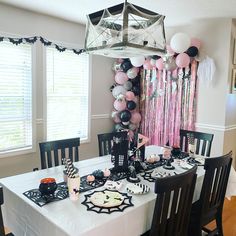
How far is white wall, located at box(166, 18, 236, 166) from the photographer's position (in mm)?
3575

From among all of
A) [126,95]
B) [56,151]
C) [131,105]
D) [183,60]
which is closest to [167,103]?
[131,105]

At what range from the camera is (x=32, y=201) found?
165 cm

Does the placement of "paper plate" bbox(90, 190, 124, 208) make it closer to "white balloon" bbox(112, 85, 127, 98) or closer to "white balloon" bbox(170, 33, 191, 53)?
"white balloon" bbox(170, 33, 191, 53)

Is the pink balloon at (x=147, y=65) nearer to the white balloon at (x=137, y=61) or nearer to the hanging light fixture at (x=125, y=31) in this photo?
the white balloon at (x=137, y=61)

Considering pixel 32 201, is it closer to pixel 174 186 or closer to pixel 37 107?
pixel 174 186

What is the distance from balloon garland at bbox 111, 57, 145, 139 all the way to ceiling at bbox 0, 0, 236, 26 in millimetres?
1086

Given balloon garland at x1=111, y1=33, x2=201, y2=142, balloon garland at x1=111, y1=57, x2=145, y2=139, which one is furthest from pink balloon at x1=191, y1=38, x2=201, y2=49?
balloon garland at x1=111, y1=57, x2=145, y2=139

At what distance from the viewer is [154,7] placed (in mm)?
3105

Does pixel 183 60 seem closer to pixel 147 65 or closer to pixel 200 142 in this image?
pixel 147 65

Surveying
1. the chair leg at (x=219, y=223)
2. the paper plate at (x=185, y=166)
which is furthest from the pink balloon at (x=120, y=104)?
the chair leg at (x=219, y=223)

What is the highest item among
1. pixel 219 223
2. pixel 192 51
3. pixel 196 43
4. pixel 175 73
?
pixel 196 43

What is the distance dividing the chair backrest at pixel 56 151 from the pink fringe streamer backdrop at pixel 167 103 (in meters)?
1.72

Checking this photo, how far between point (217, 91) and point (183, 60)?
2.25ft

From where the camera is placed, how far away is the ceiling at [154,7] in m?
2.94
